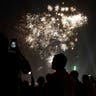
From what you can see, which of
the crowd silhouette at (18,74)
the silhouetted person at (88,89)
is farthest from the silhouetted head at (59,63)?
the silhouetted person at (88,89)

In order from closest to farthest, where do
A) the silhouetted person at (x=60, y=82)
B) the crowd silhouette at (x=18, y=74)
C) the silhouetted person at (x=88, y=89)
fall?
the crowd silhouette at (x=18, y=74) → the silhouetted person at (x=60, y=82) → the silhouetted person at (x=88, y=89)

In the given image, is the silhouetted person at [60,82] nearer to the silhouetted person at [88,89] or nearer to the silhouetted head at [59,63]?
the silhouetted head at [59,63]

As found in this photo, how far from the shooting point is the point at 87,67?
49000 millimetres

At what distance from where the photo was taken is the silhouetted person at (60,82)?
4602 mm

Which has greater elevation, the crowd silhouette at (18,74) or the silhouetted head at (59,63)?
the silhouetted head at (59,63)

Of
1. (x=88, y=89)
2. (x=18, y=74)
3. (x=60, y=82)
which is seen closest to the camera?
(x=18, y=74)

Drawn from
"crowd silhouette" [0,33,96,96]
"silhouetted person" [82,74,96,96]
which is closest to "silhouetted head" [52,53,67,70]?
"crowd silhouette" [0,33,96,96]

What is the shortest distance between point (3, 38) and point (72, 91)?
153 cm

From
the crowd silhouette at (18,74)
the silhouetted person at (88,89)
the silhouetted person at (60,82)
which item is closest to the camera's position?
the crowd silhouette at (18,74)

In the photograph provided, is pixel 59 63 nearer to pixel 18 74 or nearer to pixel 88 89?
pixel 18 74

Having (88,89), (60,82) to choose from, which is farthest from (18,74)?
(88,89)

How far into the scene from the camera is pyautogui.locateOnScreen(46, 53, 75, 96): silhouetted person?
4602 mm

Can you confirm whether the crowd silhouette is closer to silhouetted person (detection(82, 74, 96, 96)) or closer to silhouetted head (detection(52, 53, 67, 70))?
silhouetted head (detection(52, 53, 67, 70))

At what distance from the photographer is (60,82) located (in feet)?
15.3
